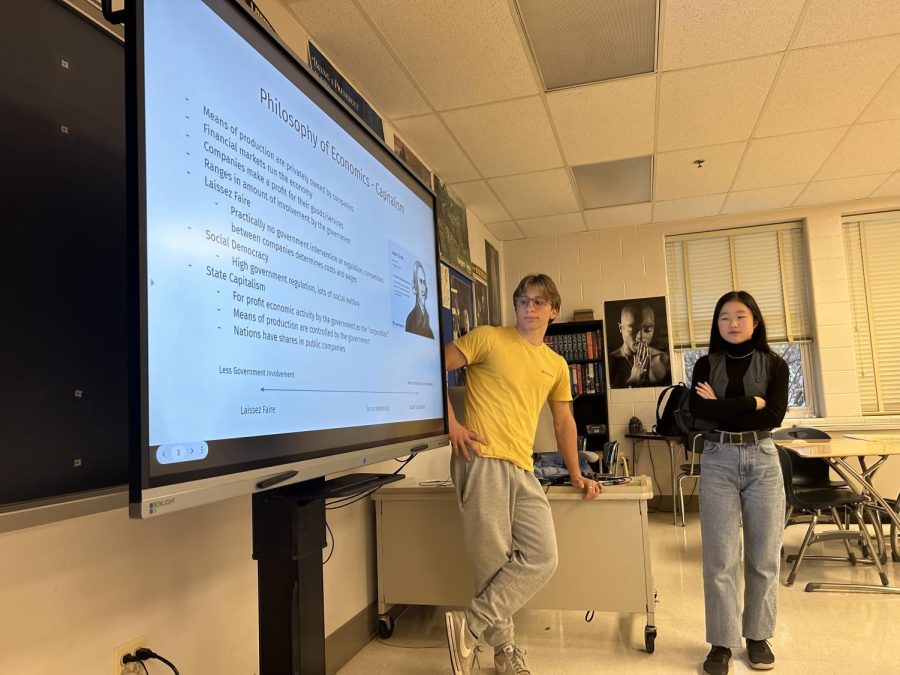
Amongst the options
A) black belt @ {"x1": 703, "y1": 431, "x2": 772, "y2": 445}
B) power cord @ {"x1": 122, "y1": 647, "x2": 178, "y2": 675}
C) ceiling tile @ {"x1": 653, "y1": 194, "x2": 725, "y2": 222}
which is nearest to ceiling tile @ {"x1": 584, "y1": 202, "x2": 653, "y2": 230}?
ceiling tile @ {"x1": 653, "y1": 194, "x2": 725, "y2": 222}

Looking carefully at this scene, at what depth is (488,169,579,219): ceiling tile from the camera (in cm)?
458

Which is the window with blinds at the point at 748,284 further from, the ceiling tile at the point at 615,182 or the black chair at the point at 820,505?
the black chair at the point at 820,505

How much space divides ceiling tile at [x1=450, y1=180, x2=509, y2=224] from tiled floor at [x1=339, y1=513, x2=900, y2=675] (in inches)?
119

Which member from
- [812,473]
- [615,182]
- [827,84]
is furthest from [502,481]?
[615,182]

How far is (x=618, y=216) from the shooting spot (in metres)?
5.66

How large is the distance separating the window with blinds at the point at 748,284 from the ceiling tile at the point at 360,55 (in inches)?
142

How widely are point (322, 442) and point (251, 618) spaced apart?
0.84 meters

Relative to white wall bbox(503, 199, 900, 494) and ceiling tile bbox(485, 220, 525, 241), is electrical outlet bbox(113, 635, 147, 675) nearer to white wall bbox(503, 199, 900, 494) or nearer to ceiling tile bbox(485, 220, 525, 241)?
ceiling tile bbox(485, 220, 525, 241)

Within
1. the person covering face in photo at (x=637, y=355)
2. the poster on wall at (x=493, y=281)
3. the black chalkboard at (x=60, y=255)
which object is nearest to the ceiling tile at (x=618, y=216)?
the person covering face in photo at (x=637, y=355)

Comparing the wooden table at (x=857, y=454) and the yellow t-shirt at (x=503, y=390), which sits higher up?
the yellow t-shirt at (x=503, y=390)

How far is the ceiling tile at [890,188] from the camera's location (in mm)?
4949

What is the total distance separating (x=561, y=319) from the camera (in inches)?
241

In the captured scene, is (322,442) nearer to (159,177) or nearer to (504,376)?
(159,177)

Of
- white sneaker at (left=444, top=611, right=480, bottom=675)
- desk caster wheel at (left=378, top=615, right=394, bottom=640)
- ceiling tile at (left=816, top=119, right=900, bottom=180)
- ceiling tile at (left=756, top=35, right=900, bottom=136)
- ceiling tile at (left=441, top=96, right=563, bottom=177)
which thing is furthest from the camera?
ceiling tile at (left=816, top=119, right=900, bottom=180)
